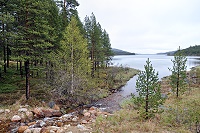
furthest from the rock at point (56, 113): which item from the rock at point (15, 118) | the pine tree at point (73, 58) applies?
the pine tree at point (73, 58)

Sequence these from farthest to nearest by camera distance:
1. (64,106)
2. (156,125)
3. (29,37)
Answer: (64,106)
(29,37)
(156,125)

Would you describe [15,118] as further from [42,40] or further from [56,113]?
[42,40]

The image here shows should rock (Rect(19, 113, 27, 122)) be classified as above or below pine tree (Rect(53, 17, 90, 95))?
Result: below

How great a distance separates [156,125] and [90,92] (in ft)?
33.0

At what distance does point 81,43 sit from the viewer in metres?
15.8

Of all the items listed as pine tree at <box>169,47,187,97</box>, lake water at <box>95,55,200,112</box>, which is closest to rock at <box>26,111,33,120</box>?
lake water at <box>95,55,200,112</box>

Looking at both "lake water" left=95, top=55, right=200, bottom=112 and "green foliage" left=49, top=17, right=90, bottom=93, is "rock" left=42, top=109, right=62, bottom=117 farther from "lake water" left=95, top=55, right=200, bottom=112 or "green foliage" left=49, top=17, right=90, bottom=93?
"lake water" left=95, top=55, right=200, bottom=112

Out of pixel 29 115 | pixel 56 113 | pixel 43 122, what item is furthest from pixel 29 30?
pixel 43 122

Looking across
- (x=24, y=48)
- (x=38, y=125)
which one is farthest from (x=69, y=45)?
(x=38, y=125)

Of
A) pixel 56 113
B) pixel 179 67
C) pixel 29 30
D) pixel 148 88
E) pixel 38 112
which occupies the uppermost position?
pixel 29 30

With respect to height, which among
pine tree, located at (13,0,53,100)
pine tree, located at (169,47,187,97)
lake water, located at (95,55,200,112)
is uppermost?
pine tree, located at (13,0,53,100)

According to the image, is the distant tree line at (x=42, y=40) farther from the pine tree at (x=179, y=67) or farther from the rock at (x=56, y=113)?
the pine tree at (x=179, y=67)

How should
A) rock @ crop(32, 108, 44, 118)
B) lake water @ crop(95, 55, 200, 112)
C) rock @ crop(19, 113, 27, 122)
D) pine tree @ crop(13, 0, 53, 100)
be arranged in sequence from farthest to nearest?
1. lake water @ crop(95, 55, 200, 112)
2. pine tree @ crop(13, 0, 53, 100)
3. rock @ crop(32, 108, 44, 118)
4. rock @ crop(19, 113, 27, 122)

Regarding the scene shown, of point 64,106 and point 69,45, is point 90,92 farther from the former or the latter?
point 69,45
